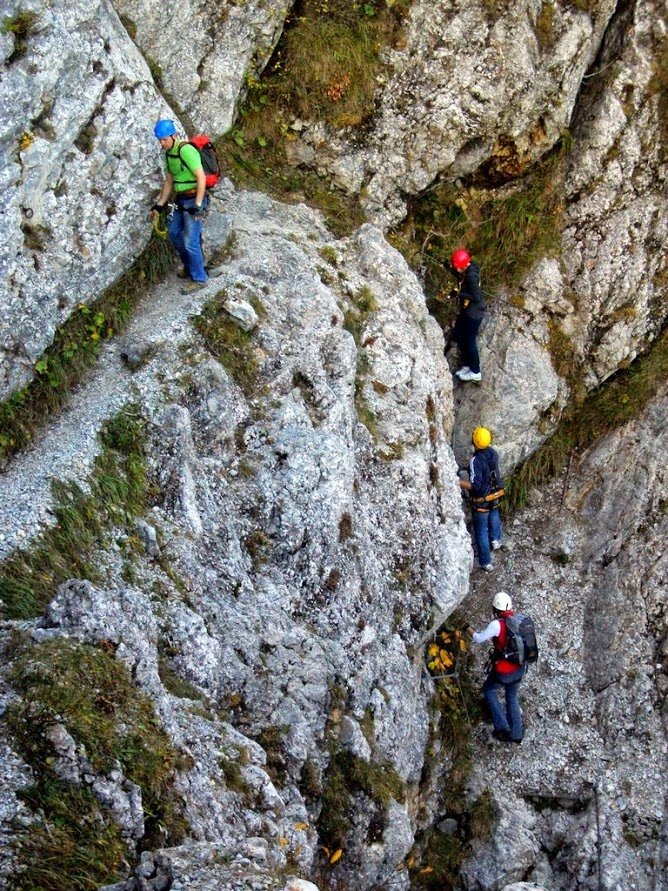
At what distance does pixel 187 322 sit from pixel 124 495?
324 centimetres

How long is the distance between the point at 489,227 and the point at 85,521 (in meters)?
11.7

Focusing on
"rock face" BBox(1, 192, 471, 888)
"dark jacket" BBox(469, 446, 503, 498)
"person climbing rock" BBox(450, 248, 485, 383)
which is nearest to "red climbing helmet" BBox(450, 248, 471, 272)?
"person climbing rock" BBox(450, 248, 485, 383)

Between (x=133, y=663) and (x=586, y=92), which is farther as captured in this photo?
(x=586, y=92)

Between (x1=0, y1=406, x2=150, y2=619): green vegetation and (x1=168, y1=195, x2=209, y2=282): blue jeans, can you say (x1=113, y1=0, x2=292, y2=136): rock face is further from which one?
(x1=0, y1=406, x2=150, y2=619): green vegetation

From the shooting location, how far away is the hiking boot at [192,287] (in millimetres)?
12664

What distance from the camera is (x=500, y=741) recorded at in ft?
49.0

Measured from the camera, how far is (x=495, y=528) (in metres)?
16.7

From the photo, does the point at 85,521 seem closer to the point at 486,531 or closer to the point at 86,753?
the point at 86,753

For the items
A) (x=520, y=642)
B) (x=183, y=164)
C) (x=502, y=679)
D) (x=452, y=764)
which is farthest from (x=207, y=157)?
(x=452, y=764)

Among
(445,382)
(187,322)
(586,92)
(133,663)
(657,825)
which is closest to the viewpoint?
(133,663)

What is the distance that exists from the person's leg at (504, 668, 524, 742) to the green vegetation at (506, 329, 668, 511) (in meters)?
4.99

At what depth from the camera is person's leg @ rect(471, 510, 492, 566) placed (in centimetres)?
1630

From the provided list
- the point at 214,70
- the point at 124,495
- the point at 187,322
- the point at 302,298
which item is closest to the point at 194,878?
the point at 124,495

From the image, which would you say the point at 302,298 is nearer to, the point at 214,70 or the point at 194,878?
the point at 214,70
